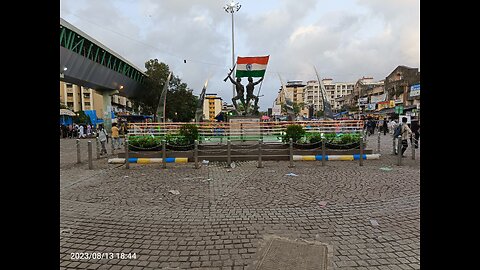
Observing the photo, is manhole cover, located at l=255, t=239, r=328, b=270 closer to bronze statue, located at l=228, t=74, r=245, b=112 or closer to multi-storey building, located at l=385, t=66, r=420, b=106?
bronze statue, located at l=228, t=74, r=245, b=112

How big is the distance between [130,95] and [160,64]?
21.9ft

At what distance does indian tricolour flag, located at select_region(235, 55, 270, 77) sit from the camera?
17359mm

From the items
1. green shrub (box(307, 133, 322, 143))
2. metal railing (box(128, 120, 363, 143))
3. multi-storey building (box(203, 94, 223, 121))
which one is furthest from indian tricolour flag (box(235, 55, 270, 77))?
multi-storey building (box(203, 94, 223, 121))

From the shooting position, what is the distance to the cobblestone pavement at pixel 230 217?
140 inches

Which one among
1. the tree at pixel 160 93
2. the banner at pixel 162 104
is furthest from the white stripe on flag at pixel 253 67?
the tree at pixel 160 93

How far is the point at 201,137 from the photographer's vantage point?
527 inches

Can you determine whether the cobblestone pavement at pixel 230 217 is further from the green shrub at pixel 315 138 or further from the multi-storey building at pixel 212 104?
the multi-storey building at pixel 212 104

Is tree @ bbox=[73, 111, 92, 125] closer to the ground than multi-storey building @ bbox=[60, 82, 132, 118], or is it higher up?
closer to the ground

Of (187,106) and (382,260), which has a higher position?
(187,106)

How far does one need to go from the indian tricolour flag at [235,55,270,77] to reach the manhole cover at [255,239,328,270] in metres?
14.5

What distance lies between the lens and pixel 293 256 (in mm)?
3510
